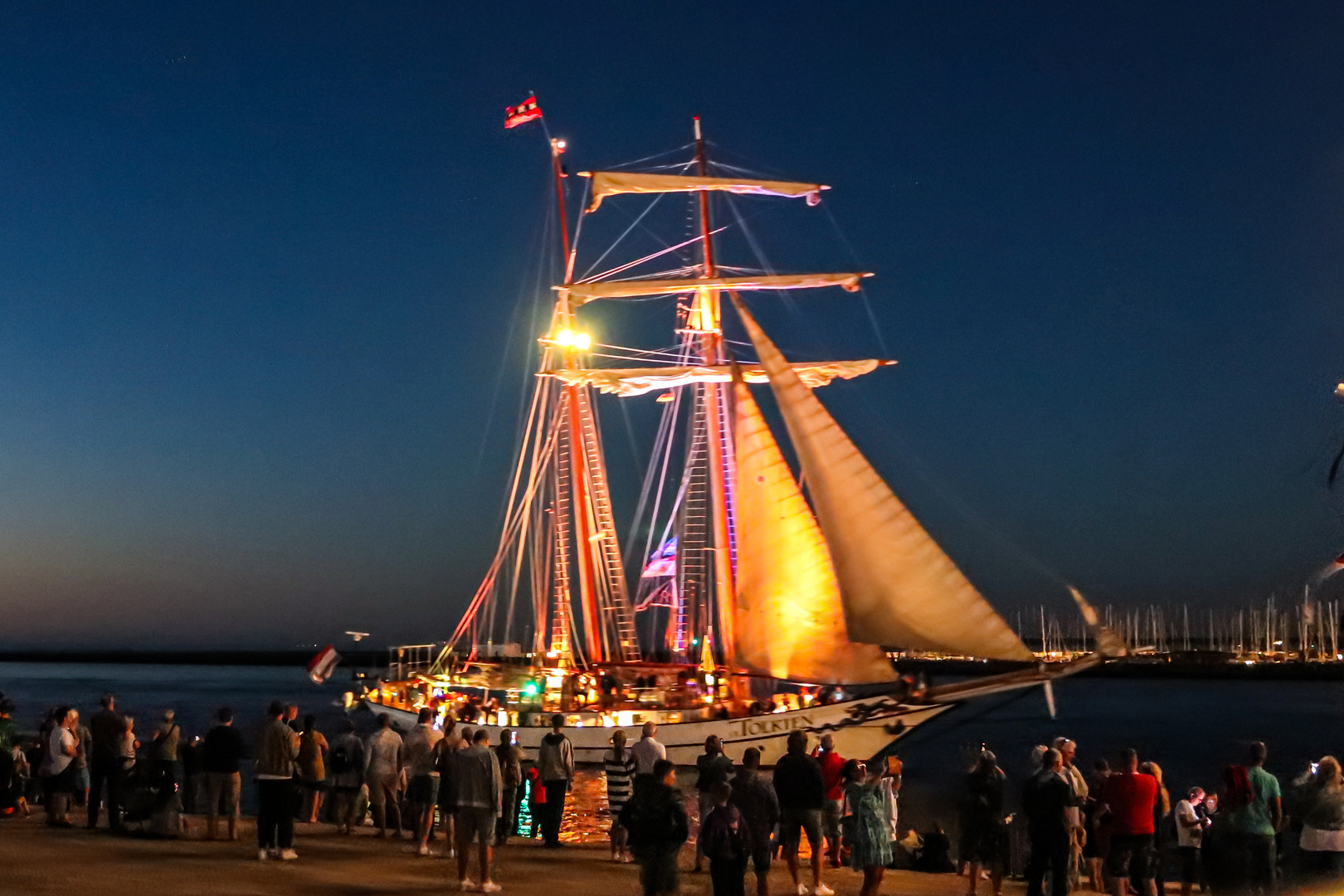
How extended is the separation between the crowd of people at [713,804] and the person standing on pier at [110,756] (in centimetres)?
2

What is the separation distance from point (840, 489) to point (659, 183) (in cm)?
1635

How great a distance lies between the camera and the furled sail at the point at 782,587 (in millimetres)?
35375

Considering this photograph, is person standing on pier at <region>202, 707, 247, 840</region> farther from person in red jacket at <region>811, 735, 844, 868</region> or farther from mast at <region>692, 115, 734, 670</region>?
mast at <region>692, 115, 734, 670</region>

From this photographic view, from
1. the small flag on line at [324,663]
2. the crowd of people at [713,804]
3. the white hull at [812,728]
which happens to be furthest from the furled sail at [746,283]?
the crowd of people at [713,804]

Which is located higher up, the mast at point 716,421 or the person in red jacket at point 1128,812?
the mast at point 716,421

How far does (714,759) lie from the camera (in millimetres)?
14500

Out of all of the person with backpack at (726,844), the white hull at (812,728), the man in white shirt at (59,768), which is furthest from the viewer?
the white hull at (812,728)

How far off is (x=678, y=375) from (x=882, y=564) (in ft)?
44.7

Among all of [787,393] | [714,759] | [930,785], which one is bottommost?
[930,785]

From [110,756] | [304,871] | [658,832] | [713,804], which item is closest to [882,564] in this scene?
[110,756]

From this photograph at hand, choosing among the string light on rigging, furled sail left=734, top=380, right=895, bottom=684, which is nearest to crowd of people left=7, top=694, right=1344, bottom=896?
furled sail left=734, top=380, right=895, bottom=684

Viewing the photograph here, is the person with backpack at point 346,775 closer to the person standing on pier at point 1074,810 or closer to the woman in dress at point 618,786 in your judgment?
the woman in dress at point 618,786

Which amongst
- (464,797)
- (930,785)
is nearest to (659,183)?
(930,785)

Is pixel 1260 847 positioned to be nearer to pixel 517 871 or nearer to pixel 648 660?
pixel 517 871
